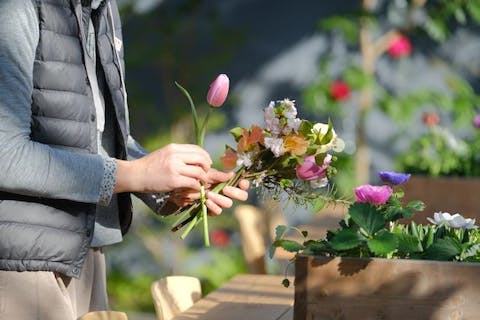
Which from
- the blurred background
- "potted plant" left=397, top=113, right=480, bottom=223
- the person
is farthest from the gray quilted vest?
the blurred background

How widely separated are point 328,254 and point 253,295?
1.04m

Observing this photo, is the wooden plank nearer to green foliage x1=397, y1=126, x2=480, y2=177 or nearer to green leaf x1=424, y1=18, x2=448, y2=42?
green foliage x1=397, y1=126, x2=480, y2=177

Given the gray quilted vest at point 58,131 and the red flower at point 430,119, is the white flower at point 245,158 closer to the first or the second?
the gray quilted vest at point 58,131

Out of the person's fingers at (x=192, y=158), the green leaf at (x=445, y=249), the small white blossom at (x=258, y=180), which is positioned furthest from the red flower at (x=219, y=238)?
the green leaf at (x=445, y=249)

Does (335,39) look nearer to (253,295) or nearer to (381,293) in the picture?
(253,295)

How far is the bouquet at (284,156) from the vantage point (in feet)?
7.09

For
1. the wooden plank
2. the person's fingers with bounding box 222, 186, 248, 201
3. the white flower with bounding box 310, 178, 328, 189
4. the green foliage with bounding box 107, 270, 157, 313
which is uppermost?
the white flower with bounding box 310, 178, 328, 189

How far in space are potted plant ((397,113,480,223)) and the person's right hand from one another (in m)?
2.19

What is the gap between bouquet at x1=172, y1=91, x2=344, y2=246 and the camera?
2.16m

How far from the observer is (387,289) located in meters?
1.92

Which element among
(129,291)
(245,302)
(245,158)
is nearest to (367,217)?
(245,158)

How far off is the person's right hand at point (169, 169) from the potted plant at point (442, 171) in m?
2.19

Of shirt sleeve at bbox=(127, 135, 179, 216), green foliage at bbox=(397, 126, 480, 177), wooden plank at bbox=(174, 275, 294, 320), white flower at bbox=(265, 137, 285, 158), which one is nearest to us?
white flower at bbox=(265, 137, 285, 158)

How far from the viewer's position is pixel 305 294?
1.94 meters
